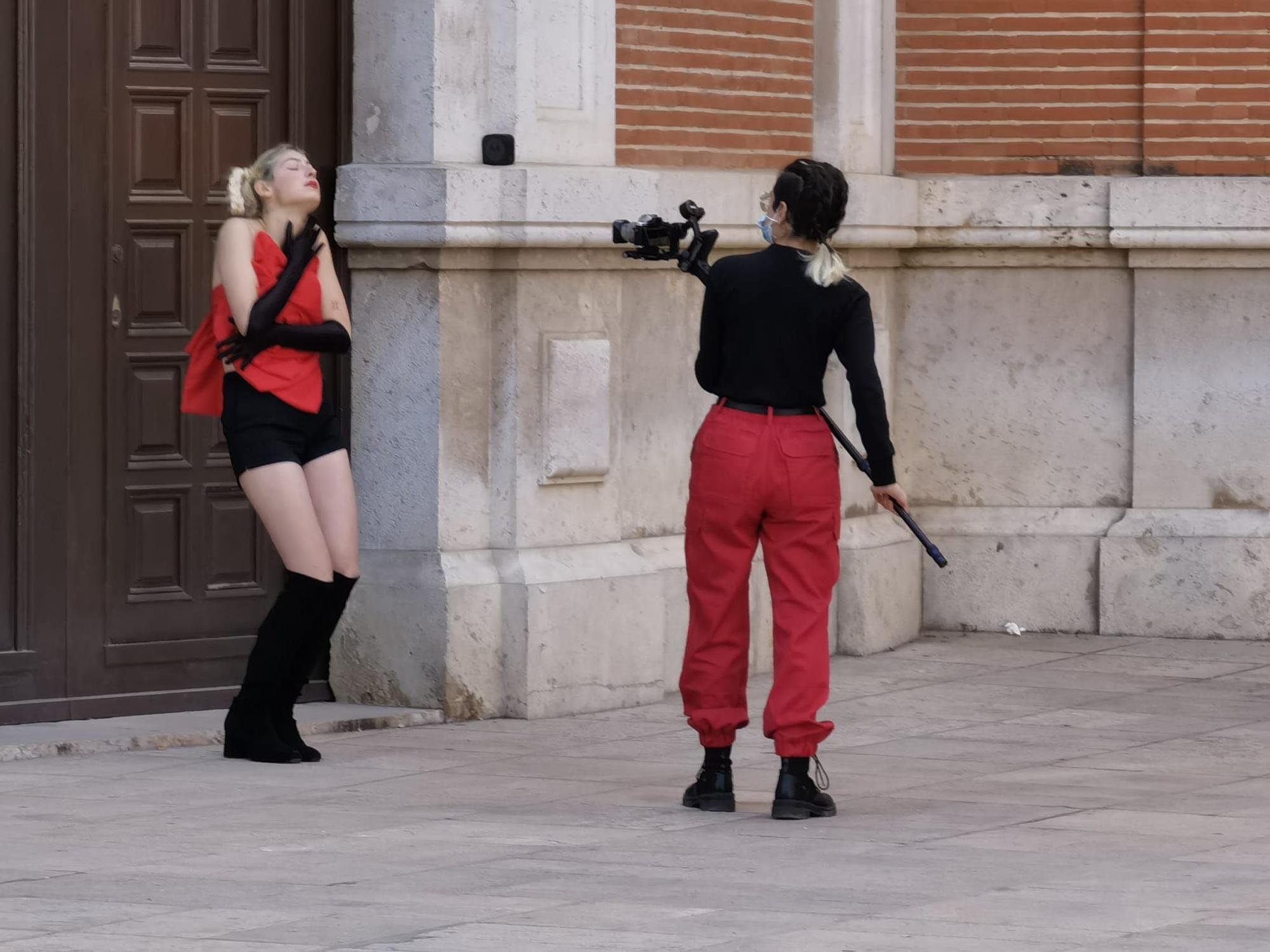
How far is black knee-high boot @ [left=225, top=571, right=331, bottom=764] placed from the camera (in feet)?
27.5

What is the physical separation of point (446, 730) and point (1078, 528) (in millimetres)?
3624

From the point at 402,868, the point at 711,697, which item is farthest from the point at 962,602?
the point at 402,868

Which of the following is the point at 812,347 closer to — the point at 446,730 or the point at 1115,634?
the point at 446,730

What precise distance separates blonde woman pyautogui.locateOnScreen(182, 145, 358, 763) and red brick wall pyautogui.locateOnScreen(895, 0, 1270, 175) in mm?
4237

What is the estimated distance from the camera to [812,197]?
7.45 metres

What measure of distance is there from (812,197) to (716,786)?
1616mm

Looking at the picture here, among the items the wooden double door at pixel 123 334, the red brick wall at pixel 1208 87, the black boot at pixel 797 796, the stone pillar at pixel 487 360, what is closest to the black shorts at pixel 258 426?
the wooden double door at pixel 123 334

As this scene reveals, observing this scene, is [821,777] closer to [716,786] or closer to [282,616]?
[716,786]

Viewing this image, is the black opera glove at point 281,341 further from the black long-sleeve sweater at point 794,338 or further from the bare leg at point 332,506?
the black long-sleeve sweater at point 794,338

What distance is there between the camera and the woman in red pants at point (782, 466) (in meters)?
7.46

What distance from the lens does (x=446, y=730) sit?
9.21 metres

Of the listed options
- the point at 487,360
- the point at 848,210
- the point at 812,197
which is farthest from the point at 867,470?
the point at 848,210

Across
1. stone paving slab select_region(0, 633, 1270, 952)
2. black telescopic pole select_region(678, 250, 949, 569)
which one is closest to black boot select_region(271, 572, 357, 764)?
stone paving slab select_region(0, 633, 1270, 952)

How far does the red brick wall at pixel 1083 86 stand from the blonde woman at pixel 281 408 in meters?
4.24
